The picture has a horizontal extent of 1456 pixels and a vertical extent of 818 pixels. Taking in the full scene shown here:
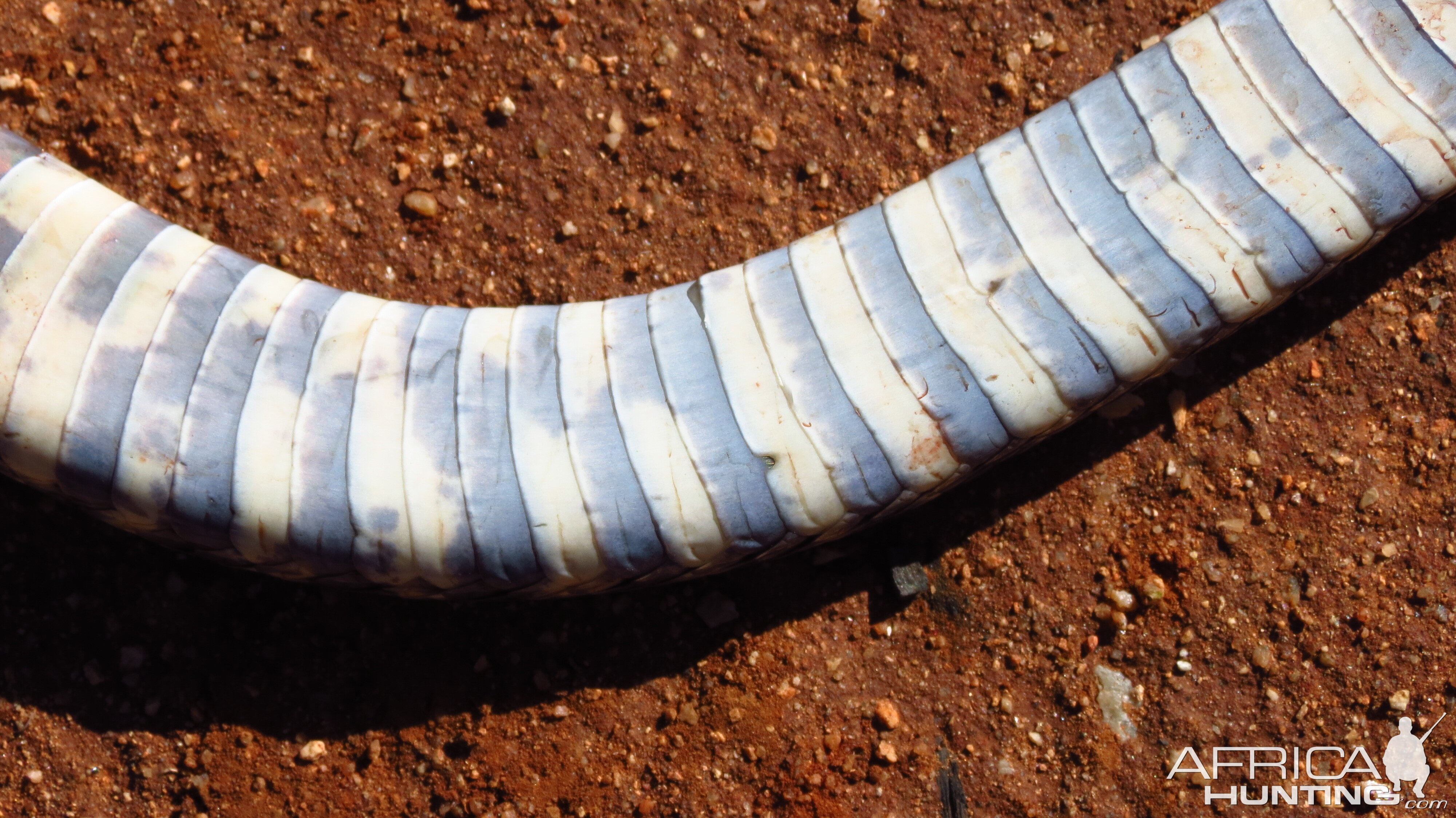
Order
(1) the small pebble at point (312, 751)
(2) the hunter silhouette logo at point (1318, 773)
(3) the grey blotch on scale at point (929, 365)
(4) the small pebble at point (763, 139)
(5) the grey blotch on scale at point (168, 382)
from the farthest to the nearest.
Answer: (4) the small pebble at point (763, 139) → (2) the hunter silhouette logo at point (1318, 773) → (1) the small pebble at point (312, 751) → (3) the grey blotch on scale at point (929, 365) → (5) the grey blotch on scale at point (168, 382)

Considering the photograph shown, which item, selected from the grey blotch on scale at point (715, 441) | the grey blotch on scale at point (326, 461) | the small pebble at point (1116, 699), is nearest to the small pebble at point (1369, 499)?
the small pebble at point (1116, 699)

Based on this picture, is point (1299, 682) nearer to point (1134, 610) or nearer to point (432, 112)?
point (1134, 610)

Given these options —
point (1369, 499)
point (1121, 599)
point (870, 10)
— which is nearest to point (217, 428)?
point (870, 10)

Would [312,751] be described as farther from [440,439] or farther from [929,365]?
[929,365]

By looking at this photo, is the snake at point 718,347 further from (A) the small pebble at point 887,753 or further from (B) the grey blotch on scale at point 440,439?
(A) the small pebble at point 887,753

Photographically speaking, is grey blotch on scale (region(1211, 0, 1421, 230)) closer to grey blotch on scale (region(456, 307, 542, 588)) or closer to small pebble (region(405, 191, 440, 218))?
grey blotch on scale (region(456, 307, 542, 588))

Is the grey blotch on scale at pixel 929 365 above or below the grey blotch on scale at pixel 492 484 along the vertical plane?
above
